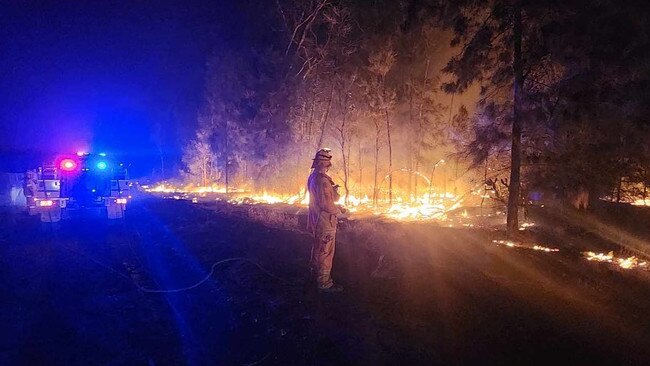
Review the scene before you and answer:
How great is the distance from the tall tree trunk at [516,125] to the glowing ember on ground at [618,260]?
2.24 meters

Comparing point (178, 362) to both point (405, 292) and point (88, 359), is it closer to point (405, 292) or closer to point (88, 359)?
point (88, 359)

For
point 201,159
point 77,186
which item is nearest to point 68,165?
point 77,186

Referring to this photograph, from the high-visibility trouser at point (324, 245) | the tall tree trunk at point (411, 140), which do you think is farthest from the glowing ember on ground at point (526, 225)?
the tall tree trunk at point (411, 140)

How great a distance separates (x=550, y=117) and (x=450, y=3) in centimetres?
422

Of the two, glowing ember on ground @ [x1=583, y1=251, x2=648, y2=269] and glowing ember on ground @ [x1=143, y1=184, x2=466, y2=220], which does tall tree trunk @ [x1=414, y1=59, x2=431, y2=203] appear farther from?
glowing ember on ground @ [x1=583, y1=251, x2=648, y2=269]

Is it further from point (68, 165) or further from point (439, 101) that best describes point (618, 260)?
point (439, 101)

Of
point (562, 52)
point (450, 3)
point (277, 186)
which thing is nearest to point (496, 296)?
point (562, 52)

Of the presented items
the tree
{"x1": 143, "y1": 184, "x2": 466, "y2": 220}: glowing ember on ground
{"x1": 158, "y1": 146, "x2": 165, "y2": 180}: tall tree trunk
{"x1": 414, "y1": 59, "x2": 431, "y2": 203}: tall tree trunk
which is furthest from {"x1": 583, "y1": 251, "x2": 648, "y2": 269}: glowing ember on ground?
{"x1": 158, "y1": 146, "x2": 165, "y2": 180}: tall tree trunk

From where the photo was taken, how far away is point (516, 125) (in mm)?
11484

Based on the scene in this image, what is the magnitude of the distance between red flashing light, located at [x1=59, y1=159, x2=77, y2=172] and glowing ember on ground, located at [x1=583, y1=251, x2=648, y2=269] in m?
15.9

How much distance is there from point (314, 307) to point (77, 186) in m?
12.3

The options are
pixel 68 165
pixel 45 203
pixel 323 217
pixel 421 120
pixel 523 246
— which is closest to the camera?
pixel 323 217

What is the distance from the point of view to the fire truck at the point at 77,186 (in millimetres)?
14648

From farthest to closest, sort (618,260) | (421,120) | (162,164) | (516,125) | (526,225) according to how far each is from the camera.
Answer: (162,164), (421,120), (526,225), (516,125), (618,260)
